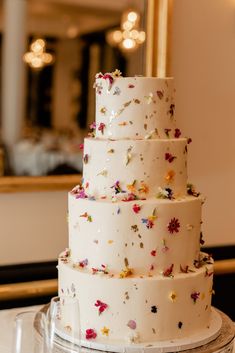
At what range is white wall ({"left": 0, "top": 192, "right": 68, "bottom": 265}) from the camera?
260cm

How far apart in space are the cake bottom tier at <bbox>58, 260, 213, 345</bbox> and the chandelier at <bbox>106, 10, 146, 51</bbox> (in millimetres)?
1231

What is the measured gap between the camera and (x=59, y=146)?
8.61ft

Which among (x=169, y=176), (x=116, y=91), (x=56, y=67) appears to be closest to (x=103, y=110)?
(x=116, y=91)

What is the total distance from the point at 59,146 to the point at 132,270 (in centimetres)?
97

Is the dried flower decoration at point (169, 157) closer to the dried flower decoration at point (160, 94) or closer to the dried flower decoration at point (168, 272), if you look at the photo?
the dried flower decoration at point (160, 94)

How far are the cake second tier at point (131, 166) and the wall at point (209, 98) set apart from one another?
3.41 feet

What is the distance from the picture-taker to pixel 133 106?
72.0 inches

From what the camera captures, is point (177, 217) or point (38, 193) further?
point (38, 193)

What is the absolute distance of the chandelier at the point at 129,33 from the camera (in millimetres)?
2705

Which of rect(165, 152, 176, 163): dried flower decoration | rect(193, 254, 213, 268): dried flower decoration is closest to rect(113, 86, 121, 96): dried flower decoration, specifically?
rect(165, 152, 176, 163): dried flower decoration

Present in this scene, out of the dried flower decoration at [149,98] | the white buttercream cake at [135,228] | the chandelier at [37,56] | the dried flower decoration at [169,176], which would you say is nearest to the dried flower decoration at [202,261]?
the white buttercream cake at [135,228]

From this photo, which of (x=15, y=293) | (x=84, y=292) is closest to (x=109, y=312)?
(x=84, y=292)

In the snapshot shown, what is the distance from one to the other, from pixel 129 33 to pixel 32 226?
37.3 inches

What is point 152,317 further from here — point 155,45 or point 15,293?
point 155,45
